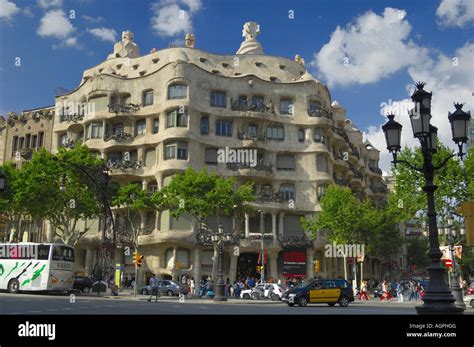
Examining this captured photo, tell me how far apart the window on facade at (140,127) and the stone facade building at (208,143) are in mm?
109

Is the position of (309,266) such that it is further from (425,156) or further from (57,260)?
(425,156)

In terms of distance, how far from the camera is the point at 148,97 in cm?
5081

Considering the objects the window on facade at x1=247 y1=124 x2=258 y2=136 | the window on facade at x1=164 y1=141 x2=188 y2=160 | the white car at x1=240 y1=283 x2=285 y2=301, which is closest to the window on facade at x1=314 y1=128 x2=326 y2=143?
the window on facade at x1=247 y1=124 x2=258 y2=136

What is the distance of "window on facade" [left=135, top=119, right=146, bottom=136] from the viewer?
165 feet

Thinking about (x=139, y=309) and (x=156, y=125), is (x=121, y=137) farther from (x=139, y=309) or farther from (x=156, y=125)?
(x=139, y=309)

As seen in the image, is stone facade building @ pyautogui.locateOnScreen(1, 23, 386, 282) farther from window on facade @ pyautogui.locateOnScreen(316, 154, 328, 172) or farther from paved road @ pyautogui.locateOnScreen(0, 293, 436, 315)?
paved road @ pyautogui.locateOnScreen(0, 293, 436, 315)

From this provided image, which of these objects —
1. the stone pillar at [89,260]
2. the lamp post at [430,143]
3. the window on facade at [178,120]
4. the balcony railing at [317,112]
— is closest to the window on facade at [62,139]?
the stone pillar at [89,260]

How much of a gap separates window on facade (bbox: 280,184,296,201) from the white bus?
24654 mm

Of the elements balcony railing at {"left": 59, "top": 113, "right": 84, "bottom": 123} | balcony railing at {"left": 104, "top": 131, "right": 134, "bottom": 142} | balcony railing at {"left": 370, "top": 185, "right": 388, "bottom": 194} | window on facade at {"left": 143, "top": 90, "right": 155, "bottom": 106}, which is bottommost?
balcony railing at {"left": 370, "top": 185, "right": 388, "bottom": 194}

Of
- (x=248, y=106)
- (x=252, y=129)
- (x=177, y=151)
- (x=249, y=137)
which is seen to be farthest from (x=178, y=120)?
(x=252, y=129)

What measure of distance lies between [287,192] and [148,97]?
1724 centimetres

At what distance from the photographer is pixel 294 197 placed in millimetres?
50312
